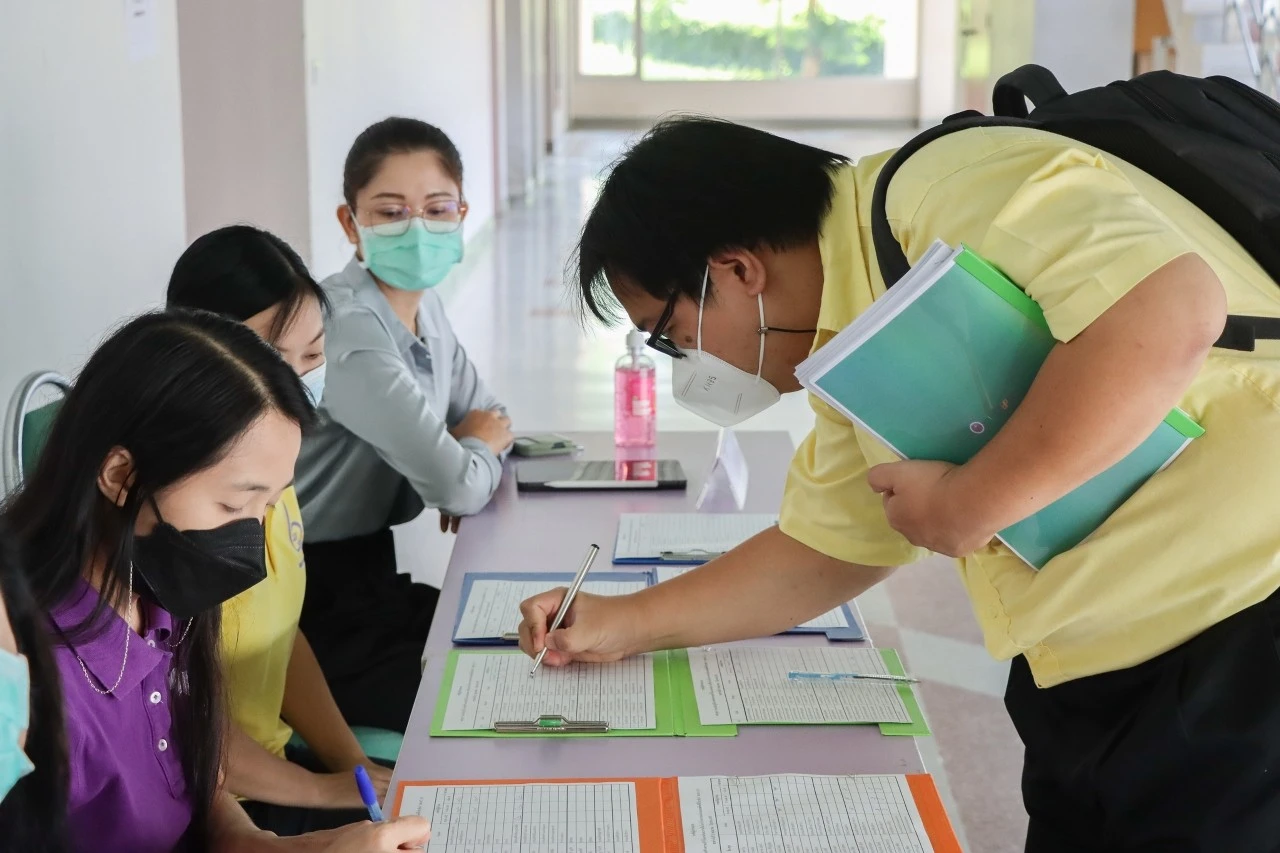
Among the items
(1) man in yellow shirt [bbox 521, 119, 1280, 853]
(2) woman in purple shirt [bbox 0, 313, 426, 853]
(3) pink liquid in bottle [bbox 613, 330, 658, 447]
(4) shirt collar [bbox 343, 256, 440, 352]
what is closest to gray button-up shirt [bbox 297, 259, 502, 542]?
(4) shirt collar [bbox 343, 256, 440, 352]

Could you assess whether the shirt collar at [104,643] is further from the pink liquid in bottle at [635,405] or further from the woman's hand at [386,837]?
the pink liquid in bottle at [635,405]

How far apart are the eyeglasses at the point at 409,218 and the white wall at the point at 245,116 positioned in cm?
161

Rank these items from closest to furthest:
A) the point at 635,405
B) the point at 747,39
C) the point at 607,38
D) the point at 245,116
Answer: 1. the point at 635,405
2. the point at 245,116
3. the point at 747,39
4. the point at 607,38

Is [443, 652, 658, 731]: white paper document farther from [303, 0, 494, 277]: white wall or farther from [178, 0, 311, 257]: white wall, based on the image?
[303, 0, 494, 277]: white wall

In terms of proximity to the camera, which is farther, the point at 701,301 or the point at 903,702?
the point at 903,702

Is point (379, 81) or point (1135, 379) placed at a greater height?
point (379, 81)

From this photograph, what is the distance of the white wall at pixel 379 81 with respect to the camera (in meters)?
4.22

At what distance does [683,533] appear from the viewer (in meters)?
1.90

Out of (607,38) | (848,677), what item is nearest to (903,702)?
(848,677)

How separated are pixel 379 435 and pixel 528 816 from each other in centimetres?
114

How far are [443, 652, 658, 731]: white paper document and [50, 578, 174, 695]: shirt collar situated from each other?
29 cm

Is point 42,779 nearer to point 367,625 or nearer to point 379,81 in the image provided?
point 367,625

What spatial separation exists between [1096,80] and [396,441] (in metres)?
5.38

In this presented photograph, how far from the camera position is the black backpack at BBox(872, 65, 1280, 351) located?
1.01 meters
